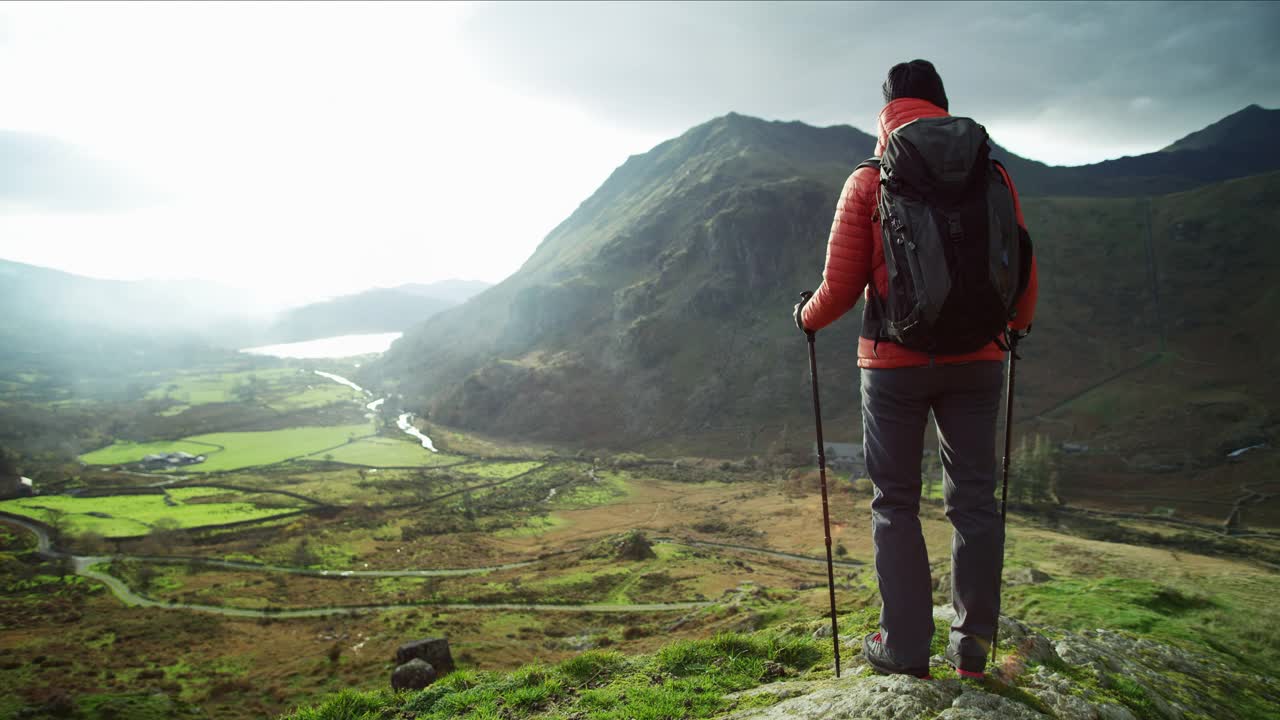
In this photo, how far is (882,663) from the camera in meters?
4.36

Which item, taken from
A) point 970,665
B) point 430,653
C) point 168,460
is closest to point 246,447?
point 168,460

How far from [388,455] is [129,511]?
125ft

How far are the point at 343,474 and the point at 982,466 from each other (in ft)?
301

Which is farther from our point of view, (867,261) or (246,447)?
(246,447)

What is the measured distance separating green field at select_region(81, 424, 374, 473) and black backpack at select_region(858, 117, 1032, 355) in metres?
105

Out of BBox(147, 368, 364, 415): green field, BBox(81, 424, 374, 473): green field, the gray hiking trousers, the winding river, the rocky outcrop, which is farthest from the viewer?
BBox(147, 368, 364, 415): green field

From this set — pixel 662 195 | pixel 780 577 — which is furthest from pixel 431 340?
pixel 780 577

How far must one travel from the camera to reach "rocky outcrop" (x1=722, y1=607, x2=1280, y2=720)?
153 inches

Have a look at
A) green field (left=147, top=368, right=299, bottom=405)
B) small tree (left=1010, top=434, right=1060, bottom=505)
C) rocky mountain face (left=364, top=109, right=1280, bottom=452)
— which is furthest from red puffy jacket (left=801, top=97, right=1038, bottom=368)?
green field (left=147, top=368, right=299, bottom=405)

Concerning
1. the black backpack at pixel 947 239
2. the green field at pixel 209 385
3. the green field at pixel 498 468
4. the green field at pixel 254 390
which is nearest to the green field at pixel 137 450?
the green field at pixel 254 390

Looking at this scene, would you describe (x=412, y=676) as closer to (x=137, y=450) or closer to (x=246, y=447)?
(x=246, y=447)

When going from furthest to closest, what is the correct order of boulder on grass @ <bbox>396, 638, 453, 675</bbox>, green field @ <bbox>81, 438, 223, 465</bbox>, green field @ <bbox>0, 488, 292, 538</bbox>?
green field @ <bbox>81, 438, 223, 465</bbox>, green field @ <bbox>0, 488, 292, 538</bbox>, boulder on grass @ <bbox>396, 638, 453, 675</bbox>

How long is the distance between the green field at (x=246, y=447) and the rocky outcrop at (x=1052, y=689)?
340 feet

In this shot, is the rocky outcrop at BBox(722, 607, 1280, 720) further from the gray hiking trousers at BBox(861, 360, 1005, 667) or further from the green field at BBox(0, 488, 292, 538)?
the green field at BBox(0, 488, 292, 538)
